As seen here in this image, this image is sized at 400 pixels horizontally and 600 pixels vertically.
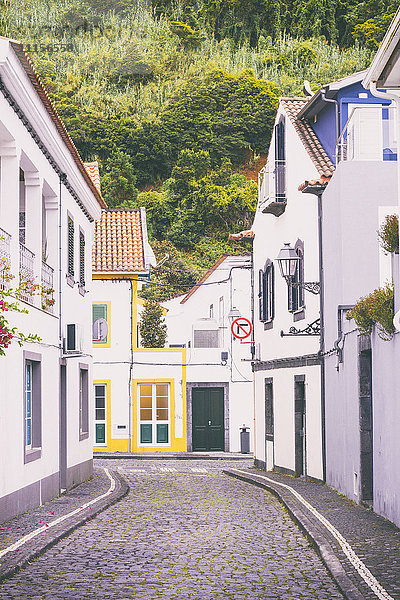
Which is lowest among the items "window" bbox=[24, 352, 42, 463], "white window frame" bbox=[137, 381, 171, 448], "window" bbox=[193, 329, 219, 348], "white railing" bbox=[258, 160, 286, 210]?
"white window frame" bbox=[137, 381, 171, 448]

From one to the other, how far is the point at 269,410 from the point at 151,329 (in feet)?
54.6

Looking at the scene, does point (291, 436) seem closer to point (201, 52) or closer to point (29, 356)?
point (29, 356)

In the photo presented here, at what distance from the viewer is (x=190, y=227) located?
61.6 metres

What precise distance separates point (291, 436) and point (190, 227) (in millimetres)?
42386

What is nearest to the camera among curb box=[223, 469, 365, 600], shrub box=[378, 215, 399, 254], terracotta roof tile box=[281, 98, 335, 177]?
curb box=[223, 469, 365, 600]

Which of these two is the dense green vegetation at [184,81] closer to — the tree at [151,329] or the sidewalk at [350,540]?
the tree at [151,329]

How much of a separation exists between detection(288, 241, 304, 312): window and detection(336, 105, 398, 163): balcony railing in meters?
3.84

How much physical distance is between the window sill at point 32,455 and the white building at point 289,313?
5950mm

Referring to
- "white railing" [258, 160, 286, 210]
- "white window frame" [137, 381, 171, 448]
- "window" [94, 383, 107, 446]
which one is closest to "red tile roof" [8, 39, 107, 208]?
"white railing" [258, 160, 286, 210]

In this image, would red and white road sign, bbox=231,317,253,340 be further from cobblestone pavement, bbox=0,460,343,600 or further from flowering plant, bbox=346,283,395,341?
flowering plant, bbox=346,283,395,341

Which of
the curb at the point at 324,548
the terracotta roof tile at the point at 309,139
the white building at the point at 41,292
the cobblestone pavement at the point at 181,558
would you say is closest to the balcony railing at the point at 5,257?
the white building at the point at 41,292

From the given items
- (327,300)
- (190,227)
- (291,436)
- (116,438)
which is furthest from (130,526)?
(190,227)

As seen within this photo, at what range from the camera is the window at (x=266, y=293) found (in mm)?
22531

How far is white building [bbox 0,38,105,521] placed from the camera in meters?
12.1
